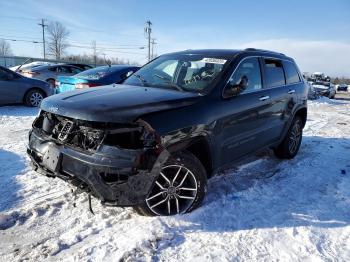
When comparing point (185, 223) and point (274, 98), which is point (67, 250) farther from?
point (274, 98)

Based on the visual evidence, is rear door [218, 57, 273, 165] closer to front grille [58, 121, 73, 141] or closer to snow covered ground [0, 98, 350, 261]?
snow covered ground [0, 98, 350, 261]

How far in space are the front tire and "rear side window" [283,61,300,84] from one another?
3.10 metres

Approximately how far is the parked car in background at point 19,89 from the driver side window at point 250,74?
8.26m

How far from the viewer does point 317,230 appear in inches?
144

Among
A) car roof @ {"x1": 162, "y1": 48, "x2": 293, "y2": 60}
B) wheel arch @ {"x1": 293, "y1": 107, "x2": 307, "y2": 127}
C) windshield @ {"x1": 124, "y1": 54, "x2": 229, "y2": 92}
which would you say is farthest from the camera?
wheel arch @ {"x1": 293, "y1": 107, "x2": 307, "y2": 127}

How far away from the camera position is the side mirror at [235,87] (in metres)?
4.18

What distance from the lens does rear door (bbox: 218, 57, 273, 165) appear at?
415cm

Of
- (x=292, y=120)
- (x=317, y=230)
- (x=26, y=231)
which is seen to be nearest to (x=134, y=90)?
(x=26, y=231)

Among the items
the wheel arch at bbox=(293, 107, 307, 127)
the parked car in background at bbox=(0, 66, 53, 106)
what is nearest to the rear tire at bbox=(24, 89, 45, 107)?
the parked car in background at bbox=(0, 66, 53, 106)

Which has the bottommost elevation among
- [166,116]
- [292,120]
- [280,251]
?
[280,251]

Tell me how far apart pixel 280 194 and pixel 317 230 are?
0.94m

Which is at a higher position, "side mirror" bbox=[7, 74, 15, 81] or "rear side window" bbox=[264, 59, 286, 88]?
"rear side window" bbox=[264, 59, 286, 88]

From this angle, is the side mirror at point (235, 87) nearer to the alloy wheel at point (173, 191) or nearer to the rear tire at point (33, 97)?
the alloy wheel at point (173, 191)

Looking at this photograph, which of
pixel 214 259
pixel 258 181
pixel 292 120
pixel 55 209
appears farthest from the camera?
pixel 292 120
